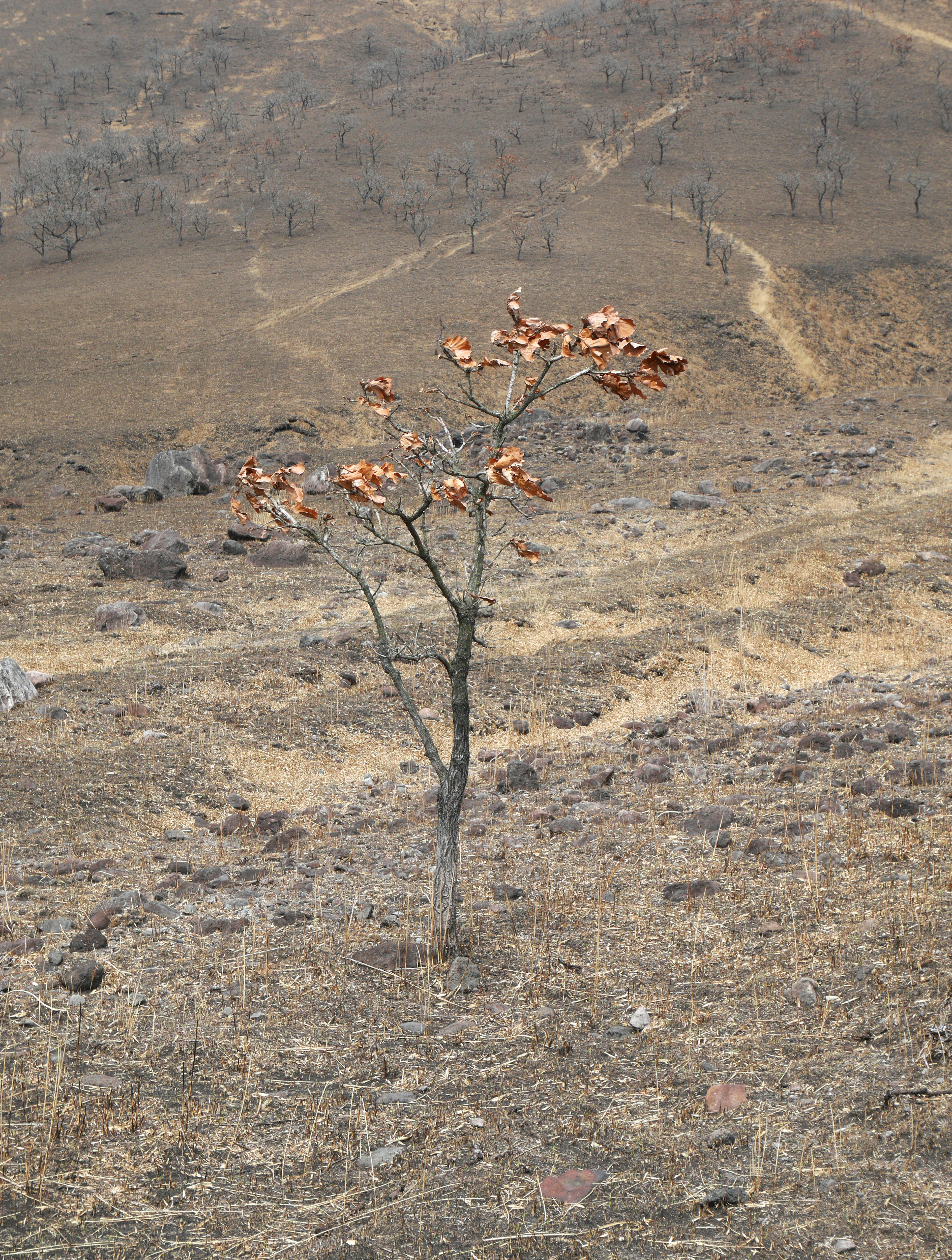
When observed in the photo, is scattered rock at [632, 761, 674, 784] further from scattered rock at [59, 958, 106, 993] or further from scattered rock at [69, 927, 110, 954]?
scattered rock at [59, 958, 106, 993]

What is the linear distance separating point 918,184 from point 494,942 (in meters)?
58.5

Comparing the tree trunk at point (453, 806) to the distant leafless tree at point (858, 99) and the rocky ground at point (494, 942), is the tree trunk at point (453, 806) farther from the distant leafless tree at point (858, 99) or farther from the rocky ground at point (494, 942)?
the distant leafless tree at point (858, 99)

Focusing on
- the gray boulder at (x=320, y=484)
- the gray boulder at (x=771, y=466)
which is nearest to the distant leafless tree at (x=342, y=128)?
the gray boulder at (x=320, y=484)

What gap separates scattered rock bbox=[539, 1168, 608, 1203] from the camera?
13.6 ft

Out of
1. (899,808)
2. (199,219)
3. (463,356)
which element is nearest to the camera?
(463,356)

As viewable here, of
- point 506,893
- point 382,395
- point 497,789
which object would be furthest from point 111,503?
point 382,395

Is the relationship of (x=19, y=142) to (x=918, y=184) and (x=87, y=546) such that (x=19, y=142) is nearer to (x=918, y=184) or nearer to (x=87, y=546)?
(x=918, y=184)

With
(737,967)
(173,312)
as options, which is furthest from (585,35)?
(737,967)

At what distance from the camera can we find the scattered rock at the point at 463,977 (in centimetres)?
621

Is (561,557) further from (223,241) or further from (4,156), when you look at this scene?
(4,156)

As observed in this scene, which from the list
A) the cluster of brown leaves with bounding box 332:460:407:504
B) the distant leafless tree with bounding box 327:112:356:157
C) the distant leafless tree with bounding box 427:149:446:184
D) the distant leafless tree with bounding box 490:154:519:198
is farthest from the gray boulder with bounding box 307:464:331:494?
the distant leafless tree with bounding box 327:112:356:157

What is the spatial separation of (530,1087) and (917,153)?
68068 mm

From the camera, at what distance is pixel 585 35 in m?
83.6

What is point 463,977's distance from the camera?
6.33 m
